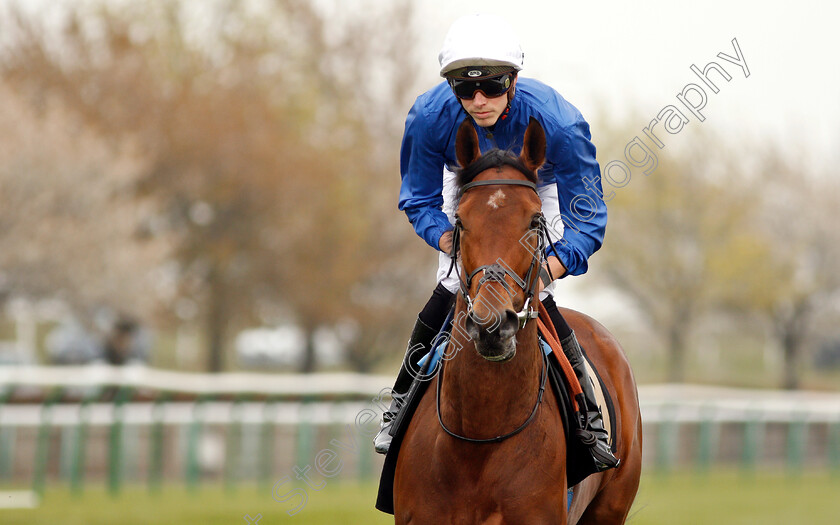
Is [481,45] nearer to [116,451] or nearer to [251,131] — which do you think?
[116,451]

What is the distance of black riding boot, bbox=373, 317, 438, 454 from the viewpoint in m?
5.01

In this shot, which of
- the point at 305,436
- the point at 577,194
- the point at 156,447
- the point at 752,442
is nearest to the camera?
the point at 577,194

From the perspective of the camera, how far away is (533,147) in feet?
14.6

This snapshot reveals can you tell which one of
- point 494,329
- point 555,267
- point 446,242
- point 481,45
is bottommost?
point 494,329

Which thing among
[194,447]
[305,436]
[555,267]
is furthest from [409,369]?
[305,436]

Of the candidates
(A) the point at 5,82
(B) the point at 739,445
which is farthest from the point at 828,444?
(A) the point at 5,82

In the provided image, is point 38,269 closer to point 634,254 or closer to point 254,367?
point 254,367

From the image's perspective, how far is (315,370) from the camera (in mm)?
30781

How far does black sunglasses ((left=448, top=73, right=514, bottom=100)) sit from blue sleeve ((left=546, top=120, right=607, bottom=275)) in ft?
1.19

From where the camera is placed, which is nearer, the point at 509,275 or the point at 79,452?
the point at 509,275

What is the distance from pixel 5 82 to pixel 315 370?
11.0 meters

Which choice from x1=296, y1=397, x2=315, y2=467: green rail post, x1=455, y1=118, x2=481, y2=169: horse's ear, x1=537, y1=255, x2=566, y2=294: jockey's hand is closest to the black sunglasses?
x1=455, y1=118, x2=481, y2=169: horse's ear

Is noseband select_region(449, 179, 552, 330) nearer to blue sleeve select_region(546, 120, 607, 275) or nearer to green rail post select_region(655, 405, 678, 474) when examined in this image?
blue sleeve select_region(546, 120, 607, 275)

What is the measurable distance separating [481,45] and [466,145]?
458 mm
